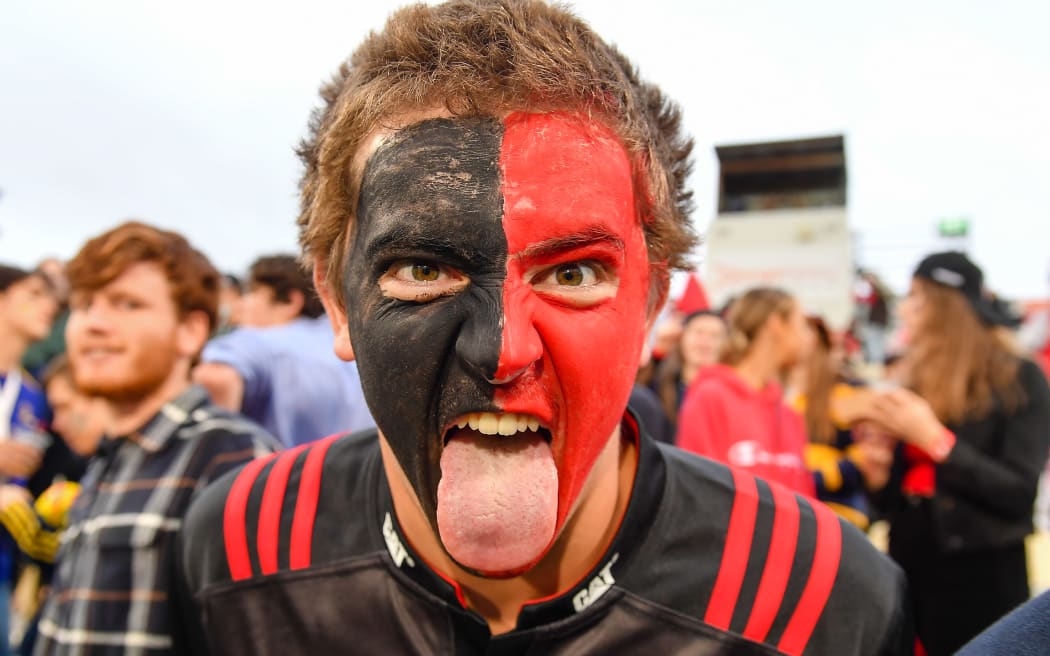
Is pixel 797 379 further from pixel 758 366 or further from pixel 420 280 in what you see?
pixel 420 280

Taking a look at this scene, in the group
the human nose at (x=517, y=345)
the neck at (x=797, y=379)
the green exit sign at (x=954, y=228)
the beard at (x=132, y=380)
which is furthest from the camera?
the green exit sign at (x=954, y=228)

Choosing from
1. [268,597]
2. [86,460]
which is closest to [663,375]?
[86,460]

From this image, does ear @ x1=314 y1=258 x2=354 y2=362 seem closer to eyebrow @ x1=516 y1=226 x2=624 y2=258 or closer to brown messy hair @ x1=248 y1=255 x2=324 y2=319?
eyebrow @ x1=516 y1=226 x2=624 y2=258

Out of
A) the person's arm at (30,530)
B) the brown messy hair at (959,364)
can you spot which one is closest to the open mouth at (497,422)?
the brown messy hair at (959,364)

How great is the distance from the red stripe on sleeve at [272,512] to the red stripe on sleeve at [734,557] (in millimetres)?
925

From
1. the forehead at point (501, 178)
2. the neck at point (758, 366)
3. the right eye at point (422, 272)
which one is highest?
the forehead at point (501, 178)

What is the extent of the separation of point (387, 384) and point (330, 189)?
0.44 meters

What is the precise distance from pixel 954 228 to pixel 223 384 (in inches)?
1307

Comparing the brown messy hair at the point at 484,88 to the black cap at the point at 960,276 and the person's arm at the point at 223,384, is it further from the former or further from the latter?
the black cap at the point at 960,276

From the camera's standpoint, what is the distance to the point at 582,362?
1272 mm

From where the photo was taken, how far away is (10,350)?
3922 mm

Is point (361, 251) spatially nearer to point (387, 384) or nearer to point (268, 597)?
point (387, 384)

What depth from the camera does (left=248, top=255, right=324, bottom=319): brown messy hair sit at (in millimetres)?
3809

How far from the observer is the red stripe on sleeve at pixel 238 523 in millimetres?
1604
